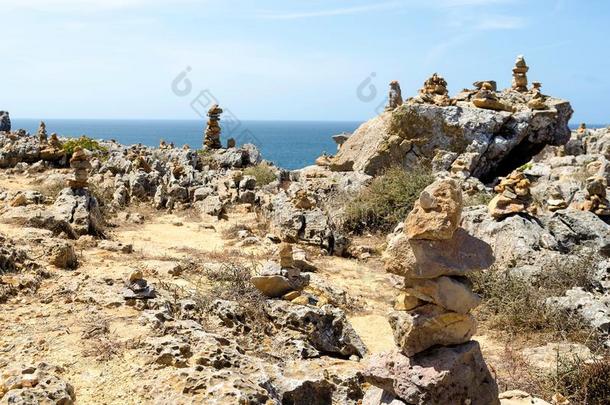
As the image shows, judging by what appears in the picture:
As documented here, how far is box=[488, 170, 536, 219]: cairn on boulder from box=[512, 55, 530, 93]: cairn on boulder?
12.5 meters

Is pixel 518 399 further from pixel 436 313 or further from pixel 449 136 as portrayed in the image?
pixel 449 136

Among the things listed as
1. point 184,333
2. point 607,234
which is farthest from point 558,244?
point 184,333

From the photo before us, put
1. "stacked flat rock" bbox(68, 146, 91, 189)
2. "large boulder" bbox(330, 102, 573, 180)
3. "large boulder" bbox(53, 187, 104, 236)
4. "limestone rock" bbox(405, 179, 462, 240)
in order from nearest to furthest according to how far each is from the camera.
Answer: "limestone rock" bbox(405, 179, 462, 240) → "large boulder" bbox(53, 187, 104, 236) → "stacked flat rock" bbox(68, 146, 91, 189) → "large boulder" bbox(330, 102, 573, 180)

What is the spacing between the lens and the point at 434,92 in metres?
20.2

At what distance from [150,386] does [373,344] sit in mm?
4038

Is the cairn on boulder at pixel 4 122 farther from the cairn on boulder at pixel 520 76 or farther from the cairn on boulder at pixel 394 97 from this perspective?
the cairn on boulder at pixel 520 76

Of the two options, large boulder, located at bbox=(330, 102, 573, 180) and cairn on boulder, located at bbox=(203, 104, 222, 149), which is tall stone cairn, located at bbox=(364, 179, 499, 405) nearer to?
large boulder, located at bbox=(330, 102, 573, 180)

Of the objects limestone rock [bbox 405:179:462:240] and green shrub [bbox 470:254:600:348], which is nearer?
limestone rock [bbox 405:179:462:240]

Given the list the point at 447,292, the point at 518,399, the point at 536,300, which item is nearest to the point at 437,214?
the point at 447,292

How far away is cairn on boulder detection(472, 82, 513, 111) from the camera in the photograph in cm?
1884

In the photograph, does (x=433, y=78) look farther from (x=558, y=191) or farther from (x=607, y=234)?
(x=607, y=234)

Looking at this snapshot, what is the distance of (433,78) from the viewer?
807 inches

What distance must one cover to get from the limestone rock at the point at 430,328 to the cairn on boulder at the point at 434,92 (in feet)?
50.2

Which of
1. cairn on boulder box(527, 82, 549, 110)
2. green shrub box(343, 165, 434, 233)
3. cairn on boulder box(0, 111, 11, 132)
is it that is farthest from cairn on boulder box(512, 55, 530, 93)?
cairn on boulder box(0, 111, 11, 132)
